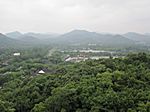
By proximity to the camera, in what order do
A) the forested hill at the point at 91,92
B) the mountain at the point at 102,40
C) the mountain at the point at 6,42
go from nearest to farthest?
the forested hill at the point at 91,92, the mountain at the point at 6,42, the mountain at the point at 102,40

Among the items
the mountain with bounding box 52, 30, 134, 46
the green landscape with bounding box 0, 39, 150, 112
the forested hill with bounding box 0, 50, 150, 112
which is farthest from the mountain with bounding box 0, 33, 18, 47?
the green landscape with bounding box 0, 39, 150, 112

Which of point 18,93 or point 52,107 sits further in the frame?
point 18,93

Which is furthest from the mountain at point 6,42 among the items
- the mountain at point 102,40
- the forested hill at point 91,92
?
the forested hill at point 91,92

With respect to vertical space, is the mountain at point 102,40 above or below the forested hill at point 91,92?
below

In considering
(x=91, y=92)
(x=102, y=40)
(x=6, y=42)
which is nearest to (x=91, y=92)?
(x=91, y=92)

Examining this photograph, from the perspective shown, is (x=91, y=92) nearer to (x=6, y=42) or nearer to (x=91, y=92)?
(x=91, y=92)

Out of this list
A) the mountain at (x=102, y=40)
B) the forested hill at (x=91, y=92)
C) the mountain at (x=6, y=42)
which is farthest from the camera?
the mountain at (x=102, y=40)

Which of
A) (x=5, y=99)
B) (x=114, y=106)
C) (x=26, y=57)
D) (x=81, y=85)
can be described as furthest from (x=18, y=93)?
(x=26, y=57)

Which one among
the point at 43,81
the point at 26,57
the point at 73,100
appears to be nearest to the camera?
the point at 73,100

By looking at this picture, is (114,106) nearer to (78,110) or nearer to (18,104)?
(78,110)

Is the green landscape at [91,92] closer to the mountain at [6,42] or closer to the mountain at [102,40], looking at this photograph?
the mountain at [6,42]

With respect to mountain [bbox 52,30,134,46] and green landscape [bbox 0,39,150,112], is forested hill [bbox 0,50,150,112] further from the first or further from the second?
mountain [bbox 52,30,134,46]
